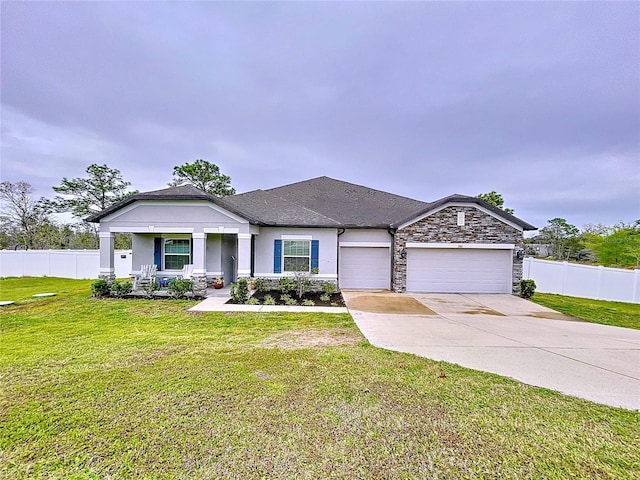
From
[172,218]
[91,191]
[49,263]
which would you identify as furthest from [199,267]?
[91,191]

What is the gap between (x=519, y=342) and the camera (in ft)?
21.9

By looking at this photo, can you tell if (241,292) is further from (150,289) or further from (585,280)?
(585,280)

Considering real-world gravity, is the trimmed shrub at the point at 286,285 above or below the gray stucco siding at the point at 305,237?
below

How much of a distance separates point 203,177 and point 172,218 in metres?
19.3

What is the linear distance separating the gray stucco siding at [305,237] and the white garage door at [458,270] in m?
3.59

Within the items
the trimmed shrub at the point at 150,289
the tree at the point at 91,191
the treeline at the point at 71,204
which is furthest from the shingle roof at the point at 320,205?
the tree at the point at 91,191

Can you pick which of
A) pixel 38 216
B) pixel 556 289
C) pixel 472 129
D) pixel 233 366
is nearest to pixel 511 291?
pixel 556 289

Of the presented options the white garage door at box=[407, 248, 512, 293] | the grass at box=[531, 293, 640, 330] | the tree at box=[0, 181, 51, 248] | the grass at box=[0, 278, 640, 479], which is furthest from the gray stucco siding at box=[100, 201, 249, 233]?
the tree at box=[0, 181, 51, 248]

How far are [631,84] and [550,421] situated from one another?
17325 millimetres

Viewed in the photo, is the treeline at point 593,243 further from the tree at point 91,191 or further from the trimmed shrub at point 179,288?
the tree at point 91,191

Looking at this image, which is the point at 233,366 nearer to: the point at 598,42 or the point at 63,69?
the point at 63,69

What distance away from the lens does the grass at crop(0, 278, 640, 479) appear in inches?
108

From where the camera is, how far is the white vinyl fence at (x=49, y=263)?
17094 millimetres

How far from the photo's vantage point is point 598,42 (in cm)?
1184
